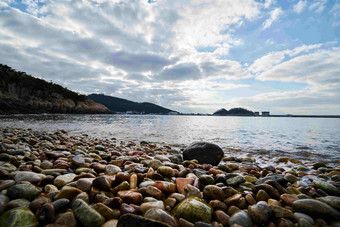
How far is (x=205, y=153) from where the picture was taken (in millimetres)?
5918

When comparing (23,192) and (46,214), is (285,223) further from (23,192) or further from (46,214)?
(23,192)

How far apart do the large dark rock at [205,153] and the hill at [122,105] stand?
5840 inches

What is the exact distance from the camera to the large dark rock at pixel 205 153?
5.82 m

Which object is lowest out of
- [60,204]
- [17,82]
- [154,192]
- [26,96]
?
[154,192]

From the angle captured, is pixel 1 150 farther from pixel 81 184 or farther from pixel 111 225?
pixel 111 225

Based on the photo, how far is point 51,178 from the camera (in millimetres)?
2578

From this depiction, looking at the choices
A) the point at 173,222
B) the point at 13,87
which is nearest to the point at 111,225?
the point at 173,222

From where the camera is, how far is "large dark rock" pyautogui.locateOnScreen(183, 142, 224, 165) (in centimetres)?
582

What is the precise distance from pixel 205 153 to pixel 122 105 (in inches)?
5979

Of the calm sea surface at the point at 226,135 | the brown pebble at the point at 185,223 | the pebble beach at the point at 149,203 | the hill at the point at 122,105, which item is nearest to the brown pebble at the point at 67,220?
the pebble beach at the point at 149,203

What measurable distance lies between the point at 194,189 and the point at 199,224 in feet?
2.98

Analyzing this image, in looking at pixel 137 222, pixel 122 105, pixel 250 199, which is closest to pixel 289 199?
pixel 250 199

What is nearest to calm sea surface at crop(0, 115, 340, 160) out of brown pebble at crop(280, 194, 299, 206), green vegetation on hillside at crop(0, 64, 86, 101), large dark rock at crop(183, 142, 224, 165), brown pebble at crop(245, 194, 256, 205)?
large dark rock at crop(183, 142, 224, 165)

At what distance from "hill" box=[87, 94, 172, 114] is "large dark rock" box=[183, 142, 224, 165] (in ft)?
487
